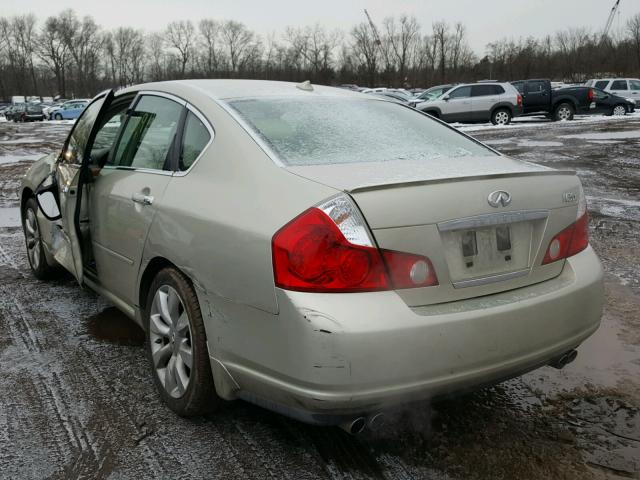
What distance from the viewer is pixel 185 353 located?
107 inches

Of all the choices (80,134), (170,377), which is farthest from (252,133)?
(80,134)

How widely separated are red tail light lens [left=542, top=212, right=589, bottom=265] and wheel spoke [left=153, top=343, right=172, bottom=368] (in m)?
1.76

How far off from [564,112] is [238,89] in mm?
25066

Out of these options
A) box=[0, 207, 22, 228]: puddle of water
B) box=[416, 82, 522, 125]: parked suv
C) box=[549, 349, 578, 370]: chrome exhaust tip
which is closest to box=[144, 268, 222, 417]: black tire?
box=[549, 349, 578, 370]: chrome exhaust tip

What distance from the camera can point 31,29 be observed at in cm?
10031

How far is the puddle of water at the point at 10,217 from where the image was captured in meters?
7.49

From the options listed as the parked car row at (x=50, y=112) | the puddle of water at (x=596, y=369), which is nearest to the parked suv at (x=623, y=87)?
the puddle of water at (x=596, y=369)

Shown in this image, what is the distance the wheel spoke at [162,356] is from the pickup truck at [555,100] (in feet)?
83.4

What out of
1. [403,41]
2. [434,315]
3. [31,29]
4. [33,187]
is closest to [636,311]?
[434,315]

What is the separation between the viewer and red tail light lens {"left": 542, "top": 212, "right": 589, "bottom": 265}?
2.53 metres

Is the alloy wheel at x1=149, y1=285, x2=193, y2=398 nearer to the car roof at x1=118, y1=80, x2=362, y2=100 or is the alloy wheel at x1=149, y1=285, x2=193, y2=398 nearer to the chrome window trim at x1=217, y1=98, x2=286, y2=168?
the chrome window trim at x1=217, y1=98, x2=286, y2=168

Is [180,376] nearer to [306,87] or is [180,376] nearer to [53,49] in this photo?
[306,87]

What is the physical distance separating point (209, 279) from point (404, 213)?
0.84 m

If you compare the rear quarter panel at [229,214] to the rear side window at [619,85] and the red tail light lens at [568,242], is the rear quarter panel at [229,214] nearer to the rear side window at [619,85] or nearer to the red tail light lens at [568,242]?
the red tail light lens at [568,242]
